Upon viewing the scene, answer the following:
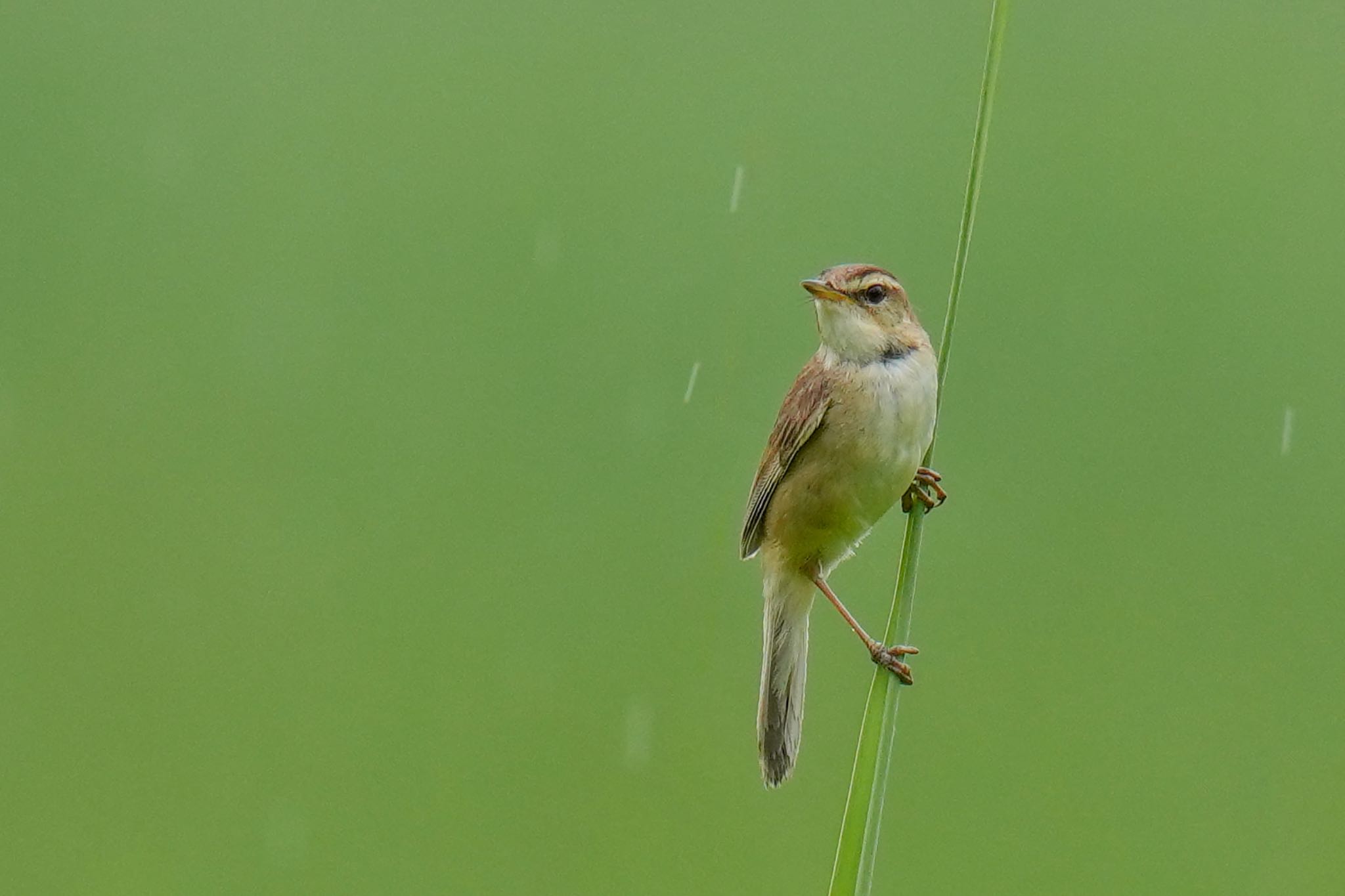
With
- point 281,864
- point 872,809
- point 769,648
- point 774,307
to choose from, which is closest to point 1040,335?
point 774,307

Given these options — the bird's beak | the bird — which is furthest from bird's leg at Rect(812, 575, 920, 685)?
the bird's beak

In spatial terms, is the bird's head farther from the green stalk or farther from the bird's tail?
the green stalk

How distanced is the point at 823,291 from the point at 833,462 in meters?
0.40

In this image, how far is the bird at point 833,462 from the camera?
3195 mm

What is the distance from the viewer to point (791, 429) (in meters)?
3.40

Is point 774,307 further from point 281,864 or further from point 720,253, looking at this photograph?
point 281,864

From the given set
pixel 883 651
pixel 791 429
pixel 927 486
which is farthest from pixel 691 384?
pixel 883 651

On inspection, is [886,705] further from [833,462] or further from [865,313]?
[865,313]

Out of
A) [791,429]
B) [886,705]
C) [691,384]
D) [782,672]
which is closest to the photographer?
[886,705]

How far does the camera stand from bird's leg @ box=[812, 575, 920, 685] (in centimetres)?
207

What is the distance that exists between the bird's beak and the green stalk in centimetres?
90

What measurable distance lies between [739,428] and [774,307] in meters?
0.75

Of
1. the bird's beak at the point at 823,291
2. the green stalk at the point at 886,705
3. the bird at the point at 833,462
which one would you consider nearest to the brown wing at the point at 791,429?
the bird at the point at 833,462

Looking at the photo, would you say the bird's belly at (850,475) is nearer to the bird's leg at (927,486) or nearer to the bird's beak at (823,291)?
the bird's leg at (927,486)
